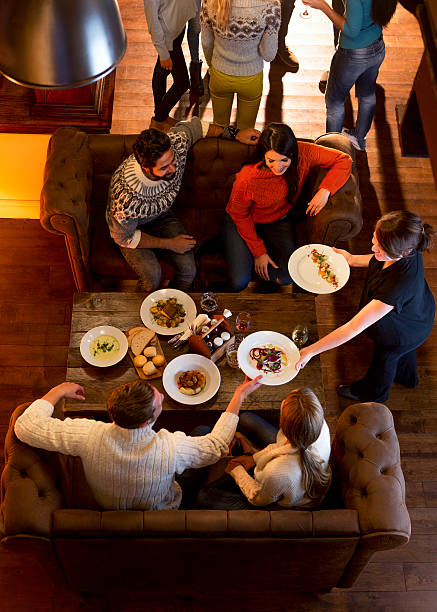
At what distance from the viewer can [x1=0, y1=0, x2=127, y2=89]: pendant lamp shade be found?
59.6 inches

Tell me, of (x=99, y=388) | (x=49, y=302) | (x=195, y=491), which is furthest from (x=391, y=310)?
(x=49, y=302)

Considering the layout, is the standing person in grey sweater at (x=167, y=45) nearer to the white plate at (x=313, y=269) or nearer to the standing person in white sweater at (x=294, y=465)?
the white plate at (x=313, y=269)

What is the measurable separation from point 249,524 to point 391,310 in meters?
1.24

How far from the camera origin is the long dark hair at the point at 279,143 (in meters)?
3.16

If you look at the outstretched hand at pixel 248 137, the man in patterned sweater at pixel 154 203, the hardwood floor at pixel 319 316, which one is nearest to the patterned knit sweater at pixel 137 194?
the man in patterned sweater at pixel 154 203

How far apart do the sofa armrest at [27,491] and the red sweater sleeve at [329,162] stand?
78.8 inches

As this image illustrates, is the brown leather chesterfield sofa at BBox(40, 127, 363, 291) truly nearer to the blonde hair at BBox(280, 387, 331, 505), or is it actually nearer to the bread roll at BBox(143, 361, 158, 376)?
the bread roll at BBox(143, 361, 158, 376)

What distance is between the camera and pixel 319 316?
3.98 m

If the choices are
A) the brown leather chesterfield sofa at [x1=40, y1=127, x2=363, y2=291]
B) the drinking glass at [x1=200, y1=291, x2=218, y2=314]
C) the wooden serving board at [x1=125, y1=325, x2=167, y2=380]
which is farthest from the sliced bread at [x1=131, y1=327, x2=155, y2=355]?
the brown leather chesterfield sofa at [x1=40, y1=127, x2=363, y2=291]

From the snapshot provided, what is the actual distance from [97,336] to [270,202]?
3.99ft

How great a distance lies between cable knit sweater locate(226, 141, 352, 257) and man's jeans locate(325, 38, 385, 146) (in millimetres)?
848

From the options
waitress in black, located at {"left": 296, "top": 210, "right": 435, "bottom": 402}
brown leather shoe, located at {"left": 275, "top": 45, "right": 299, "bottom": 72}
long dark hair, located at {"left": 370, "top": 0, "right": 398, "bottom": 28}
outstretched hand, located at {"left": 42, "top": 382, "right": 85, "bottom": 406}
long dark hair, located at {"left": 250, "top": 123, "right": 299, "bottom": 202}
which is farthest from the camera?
brown leather shoe, located at {"left": 275, "top": 45, "right": 299, "bottom": 72}

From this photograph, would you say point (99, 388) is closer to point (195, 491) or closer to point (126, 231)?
point (195, 491)

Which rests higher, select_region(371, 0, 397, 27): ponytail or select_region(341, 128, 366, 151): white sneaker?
select_region(371, 0, 397, 27): ponytail
